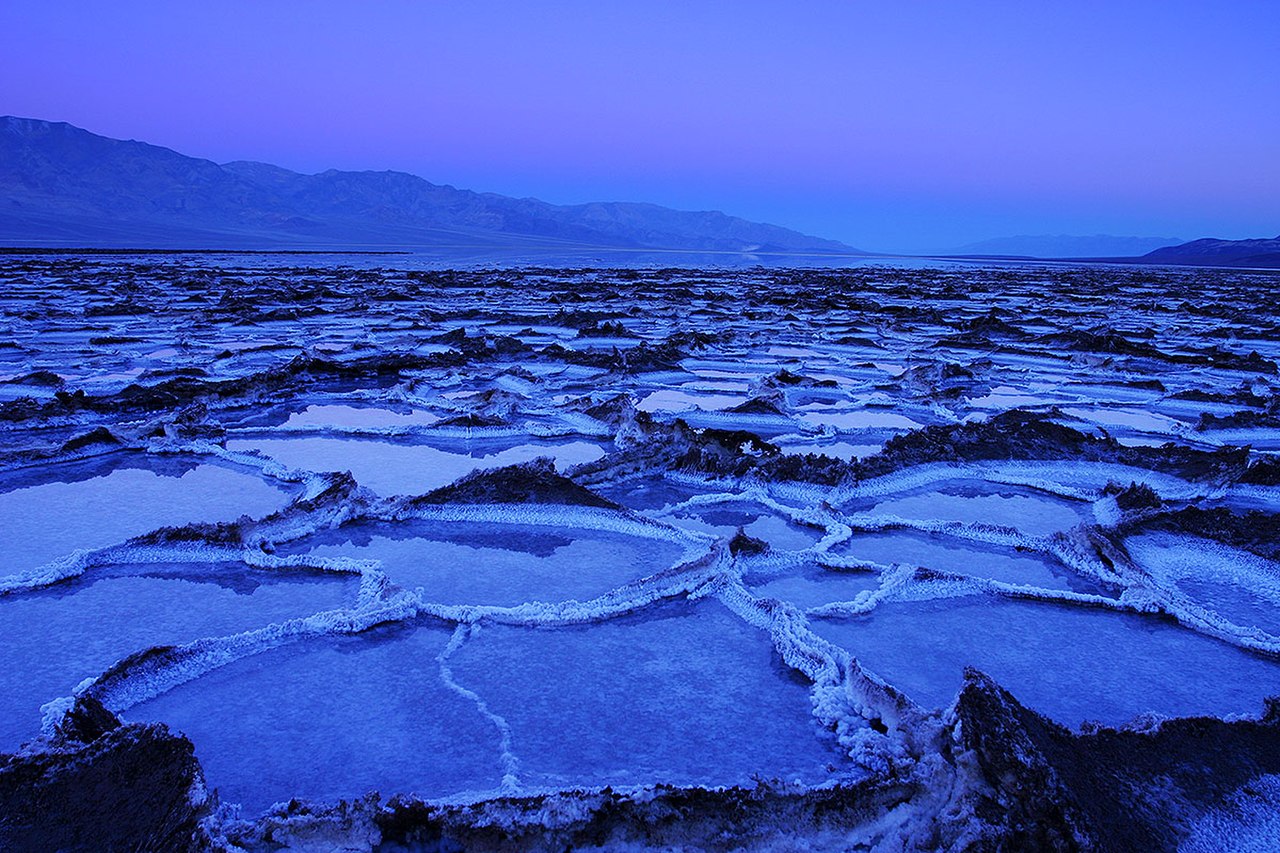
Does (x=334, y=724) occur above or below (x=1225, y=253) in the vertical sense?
below

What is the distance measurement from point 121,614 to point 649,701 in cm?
129

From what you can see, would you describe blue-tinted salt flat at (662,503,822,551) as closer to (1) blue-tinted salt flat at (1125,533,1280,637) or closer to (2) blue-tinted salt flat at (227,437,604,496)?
(2) blue-tinted salt flat at (227,437,604,496)

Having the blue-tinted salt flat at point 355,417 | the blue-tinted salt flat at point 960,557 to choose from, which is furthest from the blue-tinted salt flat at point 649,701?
the blue-tinted salt flat at point 355,417

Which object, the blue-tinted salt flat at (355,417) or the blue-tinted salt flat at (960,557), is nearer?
the blue-tinted salt flat at (960,557)

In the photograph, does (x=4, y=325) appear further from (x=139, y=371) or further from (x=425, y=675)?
(x=425, y=675)

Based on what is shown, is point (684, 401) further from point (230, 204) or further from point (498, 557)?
point (230, 204)

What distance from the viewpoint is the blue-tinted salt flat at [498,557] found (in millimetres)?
2004

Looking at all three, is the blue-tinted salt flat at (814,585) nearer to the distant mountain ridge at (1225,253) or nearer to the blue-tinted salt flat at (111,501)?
the blue-tinted salt flat at (111,501)

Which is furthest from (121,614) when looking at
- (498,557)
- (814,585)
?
(814,585)

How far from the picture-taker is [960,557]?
2.27 m

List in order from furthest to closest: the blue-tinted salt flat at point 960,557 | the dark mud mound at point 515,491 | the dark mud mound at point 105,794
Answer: the dark mud mound at point 515,491
the blue-tinted salt flat at point 960,557
the dark mud mound at point 105,794

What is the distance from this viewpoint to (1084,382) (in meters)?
5.59

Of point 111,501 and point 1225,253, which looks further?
point 1225,253

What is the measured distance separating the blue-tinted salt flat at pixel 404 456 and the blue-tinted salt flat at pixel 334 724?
1.19 metres
